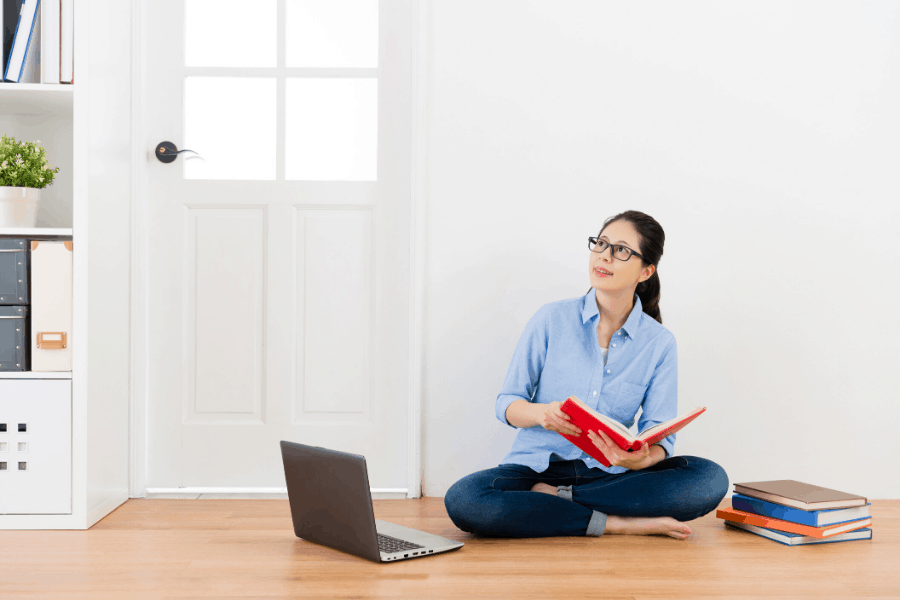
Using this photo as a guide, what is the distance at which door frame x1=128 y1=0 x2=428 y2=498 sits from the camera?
2.24 m

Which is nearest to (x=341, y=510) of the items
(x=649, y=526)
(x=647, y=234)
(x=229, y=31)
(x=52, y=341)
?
(x=649, y=526)

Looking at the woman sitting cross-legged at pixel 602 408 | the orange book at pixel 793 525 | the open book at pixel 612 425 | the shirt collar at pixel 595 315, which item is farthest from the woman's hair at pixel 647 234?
the orange book at pixel 793 525

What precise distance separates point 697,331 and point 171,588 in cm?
166

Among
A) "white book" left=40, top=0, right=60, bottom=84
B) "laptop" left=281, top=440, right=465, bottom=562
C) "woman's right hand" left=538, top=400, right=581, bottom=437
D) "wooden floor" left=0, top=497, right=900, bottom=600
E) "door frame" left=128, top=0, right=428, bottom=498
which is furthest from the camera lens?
"door frame" left=128, top=0, right=428, bottom=498

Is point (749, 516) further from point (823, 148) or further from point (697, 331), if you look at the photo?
point (823, 148)

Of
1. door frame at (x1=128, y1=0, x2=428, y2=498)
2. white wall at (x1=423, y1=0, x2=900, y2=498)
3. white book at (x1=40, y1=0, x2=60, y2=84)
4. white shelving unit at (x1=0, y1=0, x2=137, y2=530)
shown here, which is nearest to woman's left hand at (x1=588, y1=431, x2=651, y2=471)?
white wall at (x1=423, y1=0, x2=900, y2=498)

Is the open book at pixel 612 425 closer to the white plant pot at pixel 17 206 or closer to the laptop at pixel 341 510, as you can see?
the laptop at pixel 341 510

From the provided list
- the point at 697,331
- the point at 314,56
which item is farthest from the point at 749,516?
the point at 314,56

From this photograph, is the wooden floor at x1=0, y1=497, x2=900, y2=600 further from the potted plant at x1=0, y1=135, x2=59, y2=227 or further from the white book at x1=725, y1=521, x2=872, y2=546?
the potted plant at x1=0, y1=135, x2=59, y2=227

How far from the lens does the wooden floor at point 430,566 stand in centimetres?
145

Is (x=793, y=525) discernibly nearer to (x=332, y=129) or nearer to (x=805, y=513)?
(x=805, y=513)

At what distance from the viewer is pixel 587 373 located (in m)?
1.95

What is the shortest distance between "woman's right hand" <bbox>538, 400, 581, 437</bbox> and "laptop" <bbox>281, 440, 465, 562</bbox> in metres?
0.36

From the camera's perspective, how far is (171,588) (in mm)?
1457
